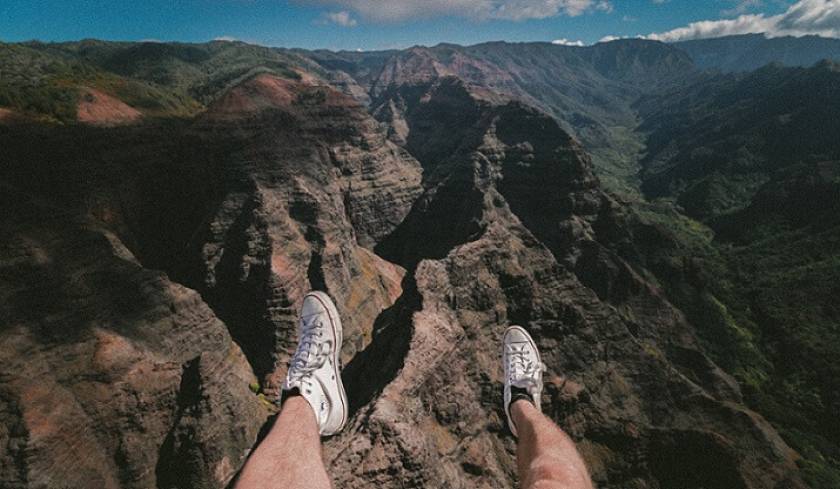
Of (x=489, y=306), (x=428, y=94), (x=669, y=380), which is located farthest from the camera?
(x=428, y=94)

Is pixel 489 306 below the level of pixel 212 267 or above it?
above

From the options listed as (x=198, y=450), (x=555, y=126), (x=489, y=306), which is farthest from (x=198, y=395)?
(x=555, y=126)

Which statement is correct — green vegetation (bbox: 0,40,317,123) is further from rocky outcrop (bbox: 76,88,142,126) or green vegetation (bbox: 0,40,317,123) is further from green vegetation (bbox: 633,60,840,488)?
green vegetation (bbox: 633,60,840,488)

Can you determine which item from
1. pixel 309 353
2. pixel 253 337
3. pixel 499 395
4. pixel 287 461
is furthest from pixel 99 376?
pixel 287 461

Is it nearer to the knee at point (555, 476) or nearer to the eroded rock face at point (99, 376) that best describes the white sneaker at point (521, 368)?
the knee at point (555, 476)

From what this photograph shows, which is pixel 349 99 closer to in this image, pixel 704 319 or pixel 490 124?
pixel 490 124

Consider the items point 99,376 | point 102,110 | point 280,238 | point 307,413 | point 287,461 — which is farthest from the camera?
point 102,110

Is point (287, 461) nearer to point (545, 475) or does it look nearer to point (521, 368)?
point (545, 475)
